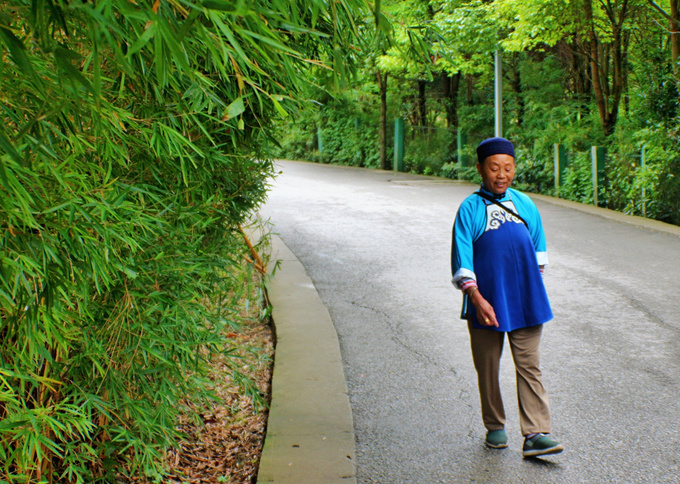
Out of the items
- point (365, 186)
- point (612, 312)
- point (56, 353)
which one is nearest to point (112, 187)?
point (56, 353)

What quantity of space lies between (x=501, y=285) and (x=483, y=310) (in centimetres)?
19

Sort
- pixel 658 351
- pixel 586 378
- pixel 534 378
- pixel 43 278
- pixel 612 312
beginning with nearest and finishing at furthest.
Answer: pixel 43 278 < pixel 534 378 < pixel 586 378 < pixel 658 351 < pixel 612 312

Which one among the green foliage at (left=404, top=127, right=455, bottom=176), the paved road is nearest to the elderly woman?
the paved road

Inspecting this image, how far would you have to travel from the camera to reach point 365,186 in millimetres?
18844

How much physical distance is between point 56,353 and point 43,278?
759mm

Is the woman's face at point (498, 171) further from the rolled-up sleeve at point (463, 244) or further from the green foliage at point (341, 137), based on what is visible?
the green foliage at point (341, 137)

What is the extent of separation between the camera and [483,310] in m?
3.71

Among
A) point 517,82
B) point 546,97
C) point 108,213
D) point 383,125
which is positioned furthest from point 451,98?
point 108,213

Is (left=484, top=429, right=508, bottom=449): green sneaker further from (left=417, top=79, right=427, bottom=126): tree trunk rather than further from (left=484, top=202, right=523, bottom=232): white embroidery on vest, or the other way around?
(left=417, top=79, right=427, bottom=126): tree trunk

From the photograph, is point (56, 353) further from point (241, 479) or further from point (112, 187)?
point (241, 479)

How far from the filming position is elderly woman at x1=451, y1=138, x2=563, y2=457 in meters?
3.77

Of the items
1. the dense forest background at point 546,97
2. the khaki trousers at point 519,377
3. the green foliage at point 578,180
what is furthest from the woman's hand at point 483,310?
the green foliage at point 578,180

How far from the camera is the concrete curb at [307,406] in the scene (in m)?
3.48

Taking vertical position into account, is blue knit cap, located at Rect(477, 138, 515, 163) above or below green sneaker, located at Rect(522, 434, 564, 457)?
above
